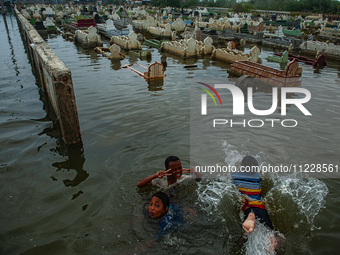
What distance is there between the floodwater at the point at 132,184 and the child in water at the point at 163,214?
0.46 ft

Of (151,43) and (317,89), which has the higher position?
(151,43)

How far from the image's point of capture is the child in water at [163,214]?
12.4 feet

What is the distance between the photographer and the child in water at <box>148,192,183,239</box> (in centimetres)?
379

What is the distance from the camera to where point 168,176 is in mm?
4539

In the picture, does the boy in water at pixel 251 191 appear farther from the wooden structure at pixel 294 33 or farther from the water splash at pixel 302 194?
the wooden structure at pixel 294 33

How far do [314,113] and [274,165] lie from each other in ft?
14.8

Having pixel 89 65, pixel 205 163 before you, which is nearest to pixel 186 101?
pixel 205 163

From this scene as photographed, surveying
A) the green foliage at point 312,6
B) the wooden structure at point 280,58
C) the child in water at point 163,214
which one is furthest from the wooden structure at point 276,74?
the green foliage at point 312,6

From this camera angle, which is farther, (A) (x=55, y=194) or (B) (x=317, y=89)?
(B) (x=317, y=89)

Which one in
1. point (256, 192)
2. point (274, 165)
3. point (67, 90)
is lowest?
point (274, 165)

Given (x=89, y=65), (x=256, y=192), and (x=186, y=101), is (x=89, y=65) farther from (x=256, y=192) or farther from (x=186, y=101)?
(x=256, y=192)

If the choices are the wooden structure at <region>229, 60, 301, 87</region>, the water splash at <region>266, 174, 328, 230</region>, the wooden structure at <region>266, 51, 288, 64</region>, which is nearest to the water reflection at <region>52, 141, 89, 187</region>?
the water splash at <region>266, 174, 328, 230</region>

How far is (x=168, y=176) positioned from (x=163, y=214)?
2.66 feet

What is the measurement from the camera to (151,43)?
968 inches
